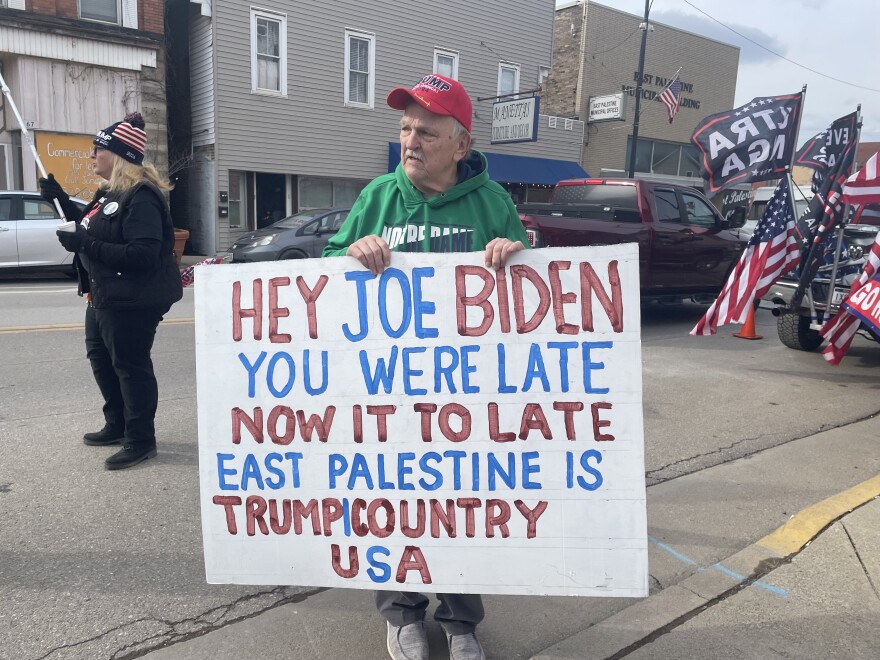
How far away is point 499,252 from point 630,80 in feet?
Result: 86.6

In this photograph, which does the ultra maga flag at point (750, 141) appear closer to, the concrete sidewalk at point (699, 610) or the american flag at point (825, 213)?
the american flag at point (825, 213)

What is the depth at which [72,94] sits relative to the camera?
1561 cm

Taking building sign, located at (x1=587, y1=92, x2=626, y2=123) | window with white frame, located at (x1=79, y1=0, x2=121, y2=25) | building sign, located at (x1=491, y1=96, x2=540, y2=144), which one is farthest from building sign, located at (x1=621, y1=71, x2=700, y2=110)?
window with white frame, located at (x1=79, y1=0, x2=121, y2=25)

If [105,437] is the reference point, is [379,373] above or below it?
above

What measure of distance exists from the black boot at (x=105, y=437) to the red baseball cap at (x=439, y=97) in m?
3.10

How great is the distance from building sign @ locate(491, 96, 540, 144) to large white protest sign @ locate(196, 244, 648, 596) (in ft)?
57.7

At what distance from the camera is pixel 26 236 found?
11664 millimetres

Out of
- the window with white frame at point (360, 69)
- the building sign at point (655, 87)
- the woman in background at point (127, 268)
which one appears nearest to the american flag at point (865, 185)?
the woman in background at point (127, 268)

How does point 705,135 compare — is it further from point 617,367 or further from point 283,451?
point 283,451

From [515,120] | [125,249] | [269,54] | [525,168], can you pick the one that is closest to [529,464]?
[125,249]

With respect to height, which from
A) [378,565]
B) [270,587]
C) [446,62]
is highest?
[446,62]

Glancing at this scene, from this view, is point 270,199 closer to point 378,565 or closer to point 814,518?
point 814,518

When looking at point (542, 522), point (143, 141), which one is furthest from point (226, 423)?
point (143, 141)

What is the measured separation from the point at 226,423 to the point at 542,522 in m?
1.06
